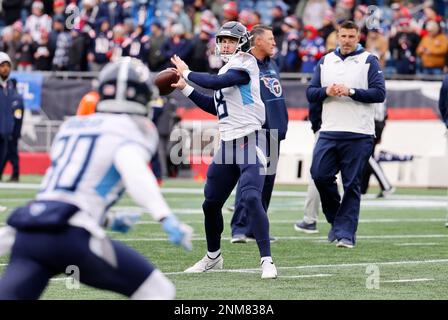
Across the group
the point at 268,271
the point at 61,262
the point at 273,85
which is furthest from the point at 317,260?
the point at 61,262

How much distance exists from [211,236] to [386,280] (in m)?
1.32

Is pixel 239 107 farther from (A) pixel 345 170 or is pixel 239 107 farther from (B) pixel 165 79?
(A) pixel 345 170

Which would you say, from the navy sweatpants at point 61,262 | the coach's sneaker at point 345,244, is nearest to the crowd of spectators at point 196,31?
the coach's sneaker at point 345,244

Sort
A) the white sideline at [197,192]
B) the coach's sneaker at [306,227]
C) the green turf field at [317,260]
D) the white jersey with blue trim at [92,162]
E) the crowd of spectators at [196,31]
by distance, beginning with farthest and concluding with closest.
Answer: the crowd of spectators at [196,31] → the white sideline at [197,192] → the coach's sneaker at [306,227] → the green turf field at [317,260] → the white jersey with blue trim at [92,162]

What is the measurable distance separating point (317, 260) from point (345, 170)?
1477 millimetres

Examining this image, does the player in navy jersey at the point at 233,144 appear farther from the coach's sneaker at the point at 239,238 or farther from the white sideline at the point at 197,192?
the white sideline at the point at 197,192

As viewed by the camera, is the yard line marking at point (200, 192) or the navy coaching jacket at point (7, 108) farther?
the navy coaching jacket at point (7, 108)

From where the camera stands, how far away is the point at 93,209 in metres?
5.45

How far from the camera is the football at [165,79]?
8.73 m

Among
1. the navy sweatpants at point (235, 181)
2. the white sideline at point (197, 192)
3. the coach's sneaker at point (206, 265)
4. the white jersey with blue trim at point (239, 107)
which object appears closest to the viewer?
the navy sweatpants at point (235, 181)

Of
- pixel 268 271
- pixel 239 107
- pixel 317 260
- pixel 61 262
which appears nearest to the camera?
pixel 61 262
